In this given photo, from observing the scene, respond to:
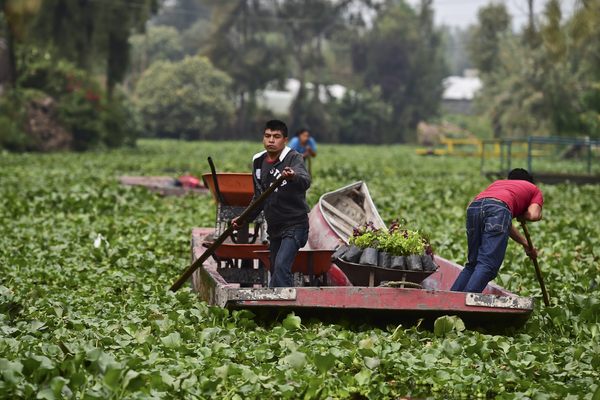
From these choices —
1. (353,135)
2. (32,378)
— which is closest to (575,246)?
(32,378)

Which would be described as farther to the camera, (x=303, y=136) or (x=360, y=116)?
(x=360, y=116)

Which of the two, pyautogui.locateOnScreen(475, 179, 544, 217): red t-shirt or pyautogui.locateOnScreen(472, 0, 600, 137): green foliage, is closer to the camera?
pyautogui.locateOnScreen(475, 179, 544, 217): red t-shirt

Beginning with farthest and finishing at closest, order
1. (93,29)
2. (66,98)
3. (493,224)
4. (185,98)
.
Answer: (185,98)
(66,98)
(93,29)
(493,224)

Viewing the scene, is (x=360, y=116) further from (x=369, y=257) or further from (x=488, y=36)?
(x=369, y=257)

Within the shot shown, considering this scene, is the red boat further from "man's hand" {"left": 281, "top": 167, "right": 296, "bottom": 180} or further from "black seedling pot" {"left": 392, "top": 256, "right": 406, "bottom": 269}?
"man's hand" {"left": 281, "top": 167, "right": 296, "bottom": 180}

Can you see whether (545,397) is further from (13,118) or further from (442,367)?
(13,118)

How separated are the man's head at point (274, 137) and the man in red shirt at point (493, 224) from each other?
5.66 feet

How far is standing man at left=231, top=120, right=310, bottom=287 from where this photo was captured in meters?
10.9

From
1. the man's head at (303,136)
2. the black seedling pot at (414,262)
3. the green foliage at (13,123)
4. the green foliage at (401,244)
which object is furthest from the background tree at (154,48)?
the black seedling pot at (414,262)

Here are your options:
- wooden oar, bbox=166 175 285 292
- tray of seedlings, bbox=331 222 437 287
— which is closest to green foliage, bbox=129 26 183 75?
wooden oar, bbox=166 175 285 292

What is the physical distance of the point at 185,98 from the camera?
81.7m

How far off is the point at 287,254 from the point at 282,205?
0.42 meters

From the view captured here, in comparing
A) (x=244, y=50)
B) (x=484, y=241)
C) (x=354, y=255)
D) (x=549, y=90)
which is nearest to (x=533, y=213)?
(x=484, y=241)

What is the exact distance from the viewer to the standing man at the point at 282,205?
10.9 meters
